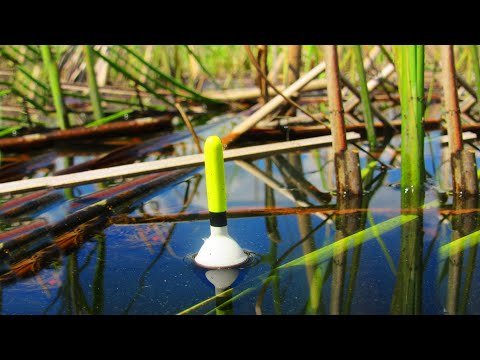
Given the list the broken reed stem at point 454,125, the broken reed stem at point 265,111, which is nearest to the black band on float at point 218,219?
the broken reed stem at point 454,125

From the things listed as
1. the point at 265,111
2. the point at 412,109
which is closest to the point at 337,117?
the point at 412,109

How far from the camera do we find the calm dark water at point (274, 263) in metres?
1.83

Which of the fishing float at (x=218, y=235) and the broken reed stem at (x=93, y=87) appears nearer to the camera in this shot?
the fishing float at (x=218, y=235)

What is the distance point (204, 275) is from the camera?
2051 mm

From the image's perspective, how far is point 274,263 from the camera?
Answer: 2143 millimetres

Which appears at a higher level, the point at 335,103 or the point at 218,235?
the point at 335,103

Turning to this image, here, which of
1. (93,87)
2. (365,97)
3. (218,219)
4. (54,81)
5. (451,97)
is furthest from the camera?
(93,87)

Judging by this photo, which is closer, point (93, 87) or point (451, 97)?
point (451, 97)

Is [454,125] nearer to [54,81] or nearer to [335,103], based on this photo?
[335,103]

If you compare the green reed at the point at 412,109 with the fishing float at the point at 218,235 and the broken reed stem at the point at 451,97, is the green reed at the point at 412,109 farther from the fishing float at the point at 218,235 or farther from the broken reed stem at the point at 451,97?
the fishing float at the point at 218,235

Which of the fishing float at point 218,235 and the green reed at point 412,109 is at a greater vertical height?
the green reed at point 412,109

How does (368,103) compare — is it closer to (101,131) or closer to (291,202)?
(291,202)
